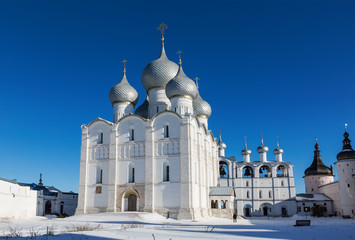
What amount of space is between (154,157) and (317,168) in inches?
1290

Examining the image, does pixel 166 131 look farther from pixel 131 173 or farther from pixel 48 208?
pixel 48 208

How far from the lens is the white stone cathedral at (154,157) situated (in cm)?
2800

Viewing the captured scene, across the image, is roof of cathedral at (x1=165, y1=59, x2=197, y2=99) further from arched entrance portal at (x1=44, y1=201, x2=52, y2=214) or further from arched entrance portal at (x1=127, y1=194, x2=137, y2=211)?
arched entrance portal at (x1=44, y1=201, x2=52, y2=214)

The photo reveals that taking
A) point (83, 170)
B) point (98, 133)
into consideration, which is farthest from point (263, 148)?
point (83, 170)

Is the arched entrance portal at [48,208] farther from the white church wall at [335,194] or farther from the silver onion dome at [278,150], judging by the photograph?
the white church wall at [335,194]

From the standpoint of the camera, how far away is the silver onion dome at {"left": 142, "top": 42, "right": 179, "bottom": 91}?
3322cm

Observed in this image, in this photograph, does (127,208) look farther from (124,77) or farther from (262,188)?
(262,188)

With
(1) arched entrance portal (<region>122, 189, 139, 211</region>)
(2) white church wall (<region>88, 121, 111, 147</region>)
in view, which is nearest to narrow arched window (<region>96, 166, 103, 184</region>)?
(2) white church wall (<region>88, 121, 111, 147</region>)

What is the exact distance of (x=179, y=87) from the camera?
31.0 metres

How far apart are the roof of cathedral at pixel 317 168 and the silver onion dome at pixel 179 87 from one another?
2945cm

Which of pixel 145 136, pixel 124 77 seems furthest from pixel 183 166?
pixel 124 77

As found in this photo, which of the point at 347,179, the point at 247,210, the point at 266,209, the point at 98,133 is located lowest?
the point at 247,210

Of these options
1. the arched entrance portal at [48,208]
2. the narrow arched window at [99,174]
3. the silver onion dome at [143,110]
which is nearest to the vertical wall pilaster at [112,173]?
the narrow arched window at [99,174]

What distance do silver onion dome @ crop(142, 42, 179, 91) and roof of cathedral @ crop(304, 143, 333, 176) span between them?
2993 cm
